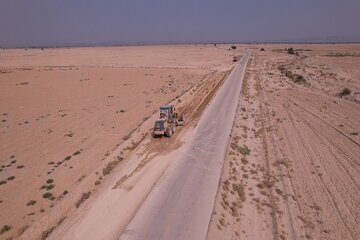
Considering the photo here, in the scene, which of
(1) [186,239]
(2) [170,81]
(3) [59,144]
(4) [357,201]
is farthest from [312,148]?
(2) [170,81]

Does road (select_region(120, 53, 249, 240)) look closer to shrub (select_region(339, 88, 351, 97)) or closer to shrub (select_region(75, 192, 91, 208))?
shrub (select_region(75, 192, 91, 208))

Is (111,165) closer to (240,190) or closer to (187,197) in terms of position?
(187,197)

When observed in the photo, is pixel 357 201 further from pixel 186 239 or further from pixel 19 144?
pixel 19 144

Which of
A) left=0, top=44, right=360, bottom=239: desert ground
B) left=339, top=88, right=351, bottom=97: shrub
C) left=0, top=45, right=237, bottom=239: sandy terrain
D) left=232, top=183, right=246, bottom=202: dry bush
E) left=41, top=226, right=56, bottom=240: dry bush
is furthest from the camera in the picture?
left=339, top=88, right=351, bottom=97: shrub

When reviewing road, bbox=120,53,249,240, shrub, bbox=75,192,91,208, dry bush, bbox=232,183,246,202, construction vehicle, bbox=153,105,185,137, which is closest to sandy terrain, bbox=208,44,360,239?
dry bush, bbox=232,183,246,202

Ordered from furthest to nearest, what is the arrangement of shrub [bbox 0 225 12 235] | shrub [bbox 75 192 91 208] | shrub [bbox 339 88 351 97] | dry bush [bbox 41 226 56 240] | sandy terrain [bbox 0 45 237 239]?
1. shrub [bbox 339 88 351 97]
2. sandy terrain [bbox 0 45 237 239]
3. shrub [bbox 75 192 91 208]
4. shrub [bbox 0 225 12 235]
5. dry bush [bbox 41 226 56 240]

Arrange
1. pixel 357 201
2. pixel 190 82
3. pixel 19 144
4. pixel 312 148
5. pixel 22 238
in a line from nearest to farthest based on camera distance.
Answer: pixel 22 238, pixel 357 201, pixel 312 148, pixel 19 144, pixel 190 82

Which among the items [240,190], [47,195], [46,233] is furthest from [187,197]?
[47,195]

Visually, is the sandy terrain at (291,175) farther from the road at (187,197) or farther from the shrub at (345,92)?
the shrub at (345,92)
